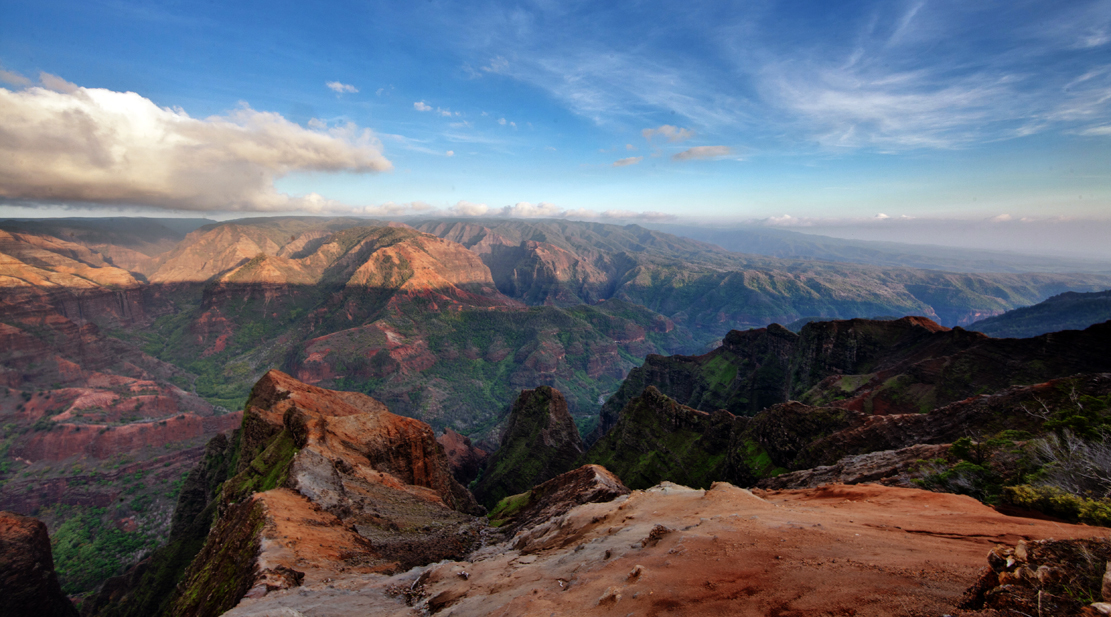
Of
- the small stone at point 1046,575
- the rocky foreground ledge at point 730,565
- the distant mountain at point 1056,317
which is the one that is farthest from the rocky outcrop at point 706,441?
the distant mountain at point 1056,317

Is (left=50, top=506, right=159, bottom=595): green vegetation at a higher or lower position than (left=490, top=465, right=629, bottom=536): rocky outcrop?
lower

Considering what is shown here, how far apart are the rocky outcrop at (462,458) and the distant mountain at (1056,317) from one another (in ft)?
674

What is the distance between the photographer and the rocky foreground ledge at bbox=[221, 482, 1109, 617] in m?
9.59

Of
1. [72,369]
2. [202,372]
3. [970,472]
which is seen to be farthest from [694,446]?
[202,372]

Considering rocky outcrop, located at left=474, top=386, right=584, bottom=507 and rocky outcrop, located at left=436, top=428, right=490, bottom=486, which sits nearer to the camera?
rocky outcrop, located at left=474, top=386, right=584, bottom=507

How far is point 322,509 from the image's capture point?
28047 millimetres

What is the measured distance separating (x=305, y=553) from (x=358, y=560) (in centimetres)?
334

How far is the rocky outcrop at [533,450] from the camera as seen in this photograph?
69812 millimetres

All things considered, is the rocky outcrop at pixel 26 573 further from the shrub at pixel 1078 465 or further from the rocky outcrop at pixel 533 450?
the shrub at pixel 1078 465

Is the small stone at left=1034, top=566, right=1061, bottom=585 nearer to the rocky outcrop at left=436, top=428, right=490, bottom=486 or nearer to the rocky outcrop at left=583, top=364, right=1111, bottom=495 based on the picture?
the rocky outcrop at left=583, top=364, right=1111, bottom=495

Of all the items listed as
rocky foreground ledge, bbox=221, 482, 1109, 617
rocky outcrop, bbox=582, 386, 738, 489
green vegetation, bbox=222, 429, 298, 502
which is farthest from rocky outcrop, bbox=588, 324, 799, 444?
rocky foreground ledge, bbox=221, 482, 1109, 617

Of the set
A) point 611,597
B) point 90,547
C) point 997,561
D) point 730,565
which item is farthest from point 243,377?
point 997,561

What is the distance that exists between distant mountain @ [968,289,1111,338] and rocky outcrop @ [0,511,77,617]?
262 meters

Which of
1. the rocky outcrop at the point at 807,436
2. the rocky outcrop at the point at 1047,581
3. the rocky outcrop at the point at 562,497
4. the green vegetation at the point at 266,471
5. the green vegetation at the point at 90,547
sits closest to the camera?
the rocky outcrop at the point at 1047,581
